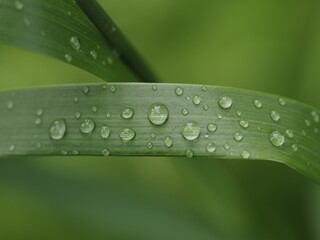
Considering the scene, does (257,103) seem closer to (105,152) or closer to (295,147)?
(295,147)

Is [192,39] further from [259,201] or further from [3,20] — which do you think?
[3,20]

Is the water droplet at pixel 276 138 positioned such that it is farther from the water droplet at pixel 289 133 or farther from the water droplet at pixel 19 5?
the water droplet at pixel 19 5

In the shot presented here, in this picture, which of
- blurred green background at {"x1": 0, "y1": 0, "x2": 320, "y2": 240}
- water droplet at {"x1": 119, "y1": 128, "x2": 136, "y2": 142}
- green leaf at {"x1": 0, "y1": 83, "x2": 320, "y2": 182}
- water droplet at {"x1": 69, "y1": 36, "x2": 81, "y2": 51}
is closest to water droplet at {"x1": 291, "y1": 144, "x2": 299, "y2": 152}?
green leaf at {"x1": 0, "y1": 83, "x2": 320, "y2": 182}

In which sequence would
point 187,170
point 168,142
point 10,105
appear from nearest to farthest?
point 168,142
point 10,105
point 187,170

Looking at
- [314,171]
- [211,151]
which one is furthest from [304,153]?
[211,151]

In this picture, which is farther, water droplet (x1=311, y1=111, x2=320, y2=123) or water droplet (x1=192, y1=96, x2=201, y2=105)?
water droplet (x1=311, y1=111, x2=320, y2=123)

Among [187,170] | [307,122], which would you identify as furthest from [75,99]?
[187,170]

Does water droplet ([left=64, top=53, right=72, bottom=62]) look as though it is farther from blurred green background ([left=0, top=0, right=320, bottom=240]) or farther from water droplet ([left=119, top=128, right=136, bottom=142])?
blurred green background ([left=0, top=0, right=320, bottom=240])

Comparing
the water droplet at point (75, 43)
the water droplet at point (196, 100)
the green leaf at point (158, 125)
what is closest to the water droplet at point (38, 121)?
the green leaf at point (158, 125)
